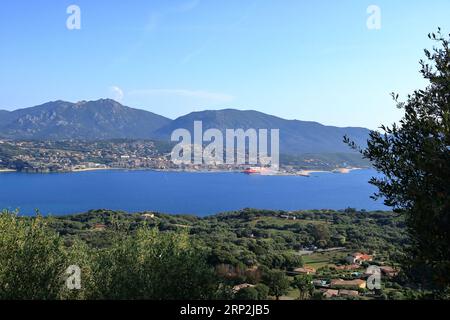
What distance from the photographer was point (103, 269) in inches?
374

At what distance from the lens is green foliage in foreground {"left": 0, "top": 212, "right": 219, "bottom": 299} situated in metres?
7.98

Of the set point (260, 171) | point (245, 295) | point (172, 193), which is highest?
point (245, 295)

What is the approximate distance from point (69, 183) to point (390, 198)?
378 ft

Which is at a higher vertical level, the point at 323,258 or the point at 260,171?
the point at 260,171

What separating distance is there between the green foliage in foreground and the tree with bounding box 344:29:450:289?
3926mm

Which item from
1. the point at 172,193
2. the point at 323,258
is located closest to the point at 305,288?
the point at 323,258

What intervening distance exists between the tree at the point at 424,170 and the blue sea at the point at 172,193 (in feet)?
224

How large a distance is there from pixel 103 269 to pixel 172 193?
309 feet

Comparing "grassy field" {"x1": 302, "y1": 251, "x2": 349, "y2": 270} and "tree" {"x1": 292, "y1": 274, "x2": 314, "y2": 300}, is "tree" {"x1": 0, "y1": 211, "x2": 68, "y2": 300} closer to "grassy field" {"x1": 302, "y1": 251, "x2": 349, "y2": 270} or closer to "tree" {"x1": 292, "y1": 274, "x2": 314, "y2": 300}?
"tree" {"x1": 292, "y1": 274, "x2": 314, "y2": 300}

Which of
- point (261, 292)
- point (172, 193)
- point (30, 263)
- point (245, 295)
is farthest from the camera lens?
point (172, 193)

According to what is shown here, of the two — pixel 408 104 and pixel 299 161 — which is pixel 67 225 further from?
pixel 299 161

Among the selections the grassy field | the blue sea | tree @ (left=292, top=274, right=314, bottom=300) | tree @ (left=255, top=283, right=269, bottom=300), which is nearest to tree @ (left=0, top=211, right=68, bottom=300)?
tree @ (left=292, top=274, right=314, bottom=300)

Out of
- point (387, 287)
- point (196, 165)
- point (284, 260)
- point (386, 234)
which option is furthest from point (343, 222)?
point (196, 165)

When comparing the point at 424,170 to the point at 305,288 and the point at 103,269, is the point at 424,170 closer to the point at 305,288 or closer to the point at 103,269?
the point at 103,269
